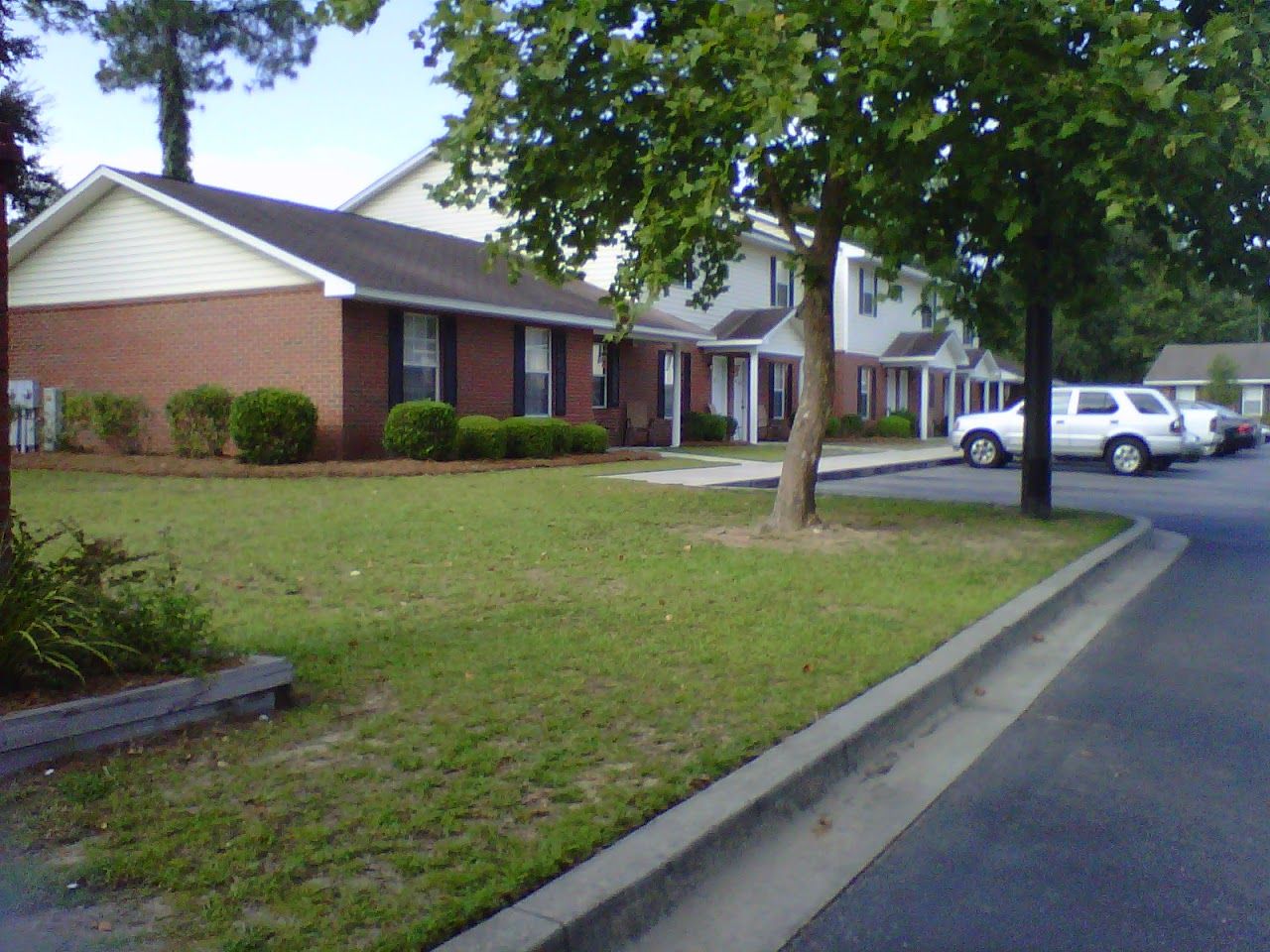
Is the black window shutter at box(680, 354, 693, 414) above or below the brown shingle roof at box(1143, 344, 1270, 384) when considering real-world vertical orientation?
below

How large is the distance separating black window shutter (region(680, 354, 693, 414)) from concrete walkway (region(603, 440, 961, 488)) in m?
4.58

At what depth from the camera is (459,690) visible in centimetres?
591

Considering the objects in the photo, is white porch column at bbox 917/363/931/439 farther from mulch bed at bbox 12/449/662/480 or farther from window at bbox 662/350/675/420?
mulch bed at bbox 12/449/662/480

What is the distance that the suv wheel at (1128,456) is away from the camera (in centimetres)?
2409

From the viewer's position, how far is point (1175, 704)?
6582mm

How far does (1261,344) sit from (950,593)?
232ft

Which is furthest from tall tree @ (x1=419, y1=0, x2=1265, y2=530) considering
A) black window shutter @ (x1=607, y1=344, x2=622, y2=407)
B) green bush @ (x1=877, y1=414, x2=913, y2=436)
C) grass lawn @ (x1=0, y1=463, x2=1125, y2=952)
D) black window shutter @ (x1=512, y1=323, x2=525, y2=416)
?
green bush @ (x1=877, y1=414, x2=913, y2=436)

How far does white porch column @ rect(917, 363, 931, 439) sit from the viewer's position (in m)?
40.8

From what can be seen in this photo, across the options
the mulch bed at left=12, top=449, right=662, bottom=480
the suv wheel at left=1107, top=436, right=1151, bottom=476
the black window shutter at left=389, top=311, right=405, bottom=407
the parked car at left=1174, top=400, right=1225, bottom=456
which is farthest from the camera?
the parked car at left=1174, top=400, right=1225, bottom=456

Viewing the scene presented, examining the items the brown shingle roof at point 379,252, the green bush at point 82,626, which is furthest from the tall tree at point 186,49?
the green bush at point 82,626

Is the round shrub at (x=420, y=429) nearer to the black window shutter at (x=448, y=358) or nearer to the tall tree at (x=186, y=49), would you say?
the black window shutter at (x=448, y=358)

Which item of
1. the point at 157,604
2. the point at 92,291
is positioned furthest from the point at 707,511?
the point at 92,291

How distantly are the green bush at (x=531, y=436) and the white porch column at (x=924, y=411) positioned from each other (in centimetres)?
2179

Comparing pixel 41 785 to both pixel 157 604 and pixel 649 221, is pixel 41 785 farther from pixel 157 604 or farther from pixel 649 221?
pixel 649 221
